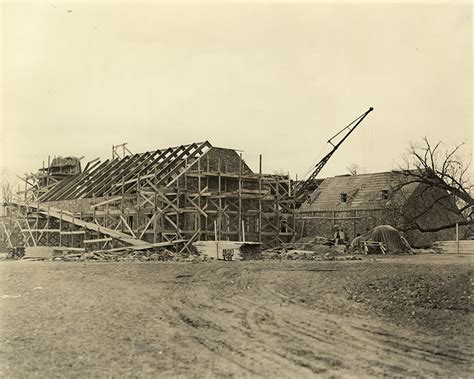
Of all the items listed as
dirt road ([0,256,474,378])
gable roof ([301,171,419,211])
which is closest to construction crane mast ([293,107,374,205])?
gable roof ([301,171,419,211])

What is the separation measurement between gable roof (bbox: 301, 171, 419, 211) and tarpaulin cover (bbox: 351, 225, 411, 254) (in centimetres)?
665

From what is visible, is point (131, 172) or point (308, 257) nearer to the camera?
point (308, 257)

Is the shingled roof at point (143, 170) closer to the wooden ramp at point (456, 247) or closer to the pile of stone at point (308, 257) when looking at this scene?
the pile of stone at point (308, 257)

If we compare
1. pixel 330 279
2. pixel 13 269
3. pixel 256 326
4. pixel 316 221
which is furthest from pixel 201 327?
pixel 316 221

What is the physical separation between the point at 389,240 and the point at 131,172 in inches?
684

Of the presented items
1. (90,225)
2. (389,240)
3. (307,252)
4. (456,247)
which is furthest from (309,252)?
(90,225)

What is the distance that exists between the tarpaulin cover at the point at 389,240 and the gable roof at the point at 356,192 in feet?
21.8

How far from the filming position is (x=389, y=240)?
120ft

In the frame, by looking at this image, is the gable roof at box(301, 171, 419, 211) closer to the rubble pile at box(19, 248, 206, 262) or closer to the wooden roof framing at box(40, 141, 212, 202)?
the wooden roof framing at box(40, 141, 212, 202)

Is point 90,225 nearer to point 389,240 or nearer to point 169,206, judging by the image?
point 169,206

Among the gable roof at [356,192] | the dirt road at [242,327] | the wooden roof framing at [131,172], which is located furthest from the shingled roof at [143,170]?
the dirt road at [242,327]

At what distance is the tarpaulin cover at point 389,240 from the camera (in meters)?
36.4

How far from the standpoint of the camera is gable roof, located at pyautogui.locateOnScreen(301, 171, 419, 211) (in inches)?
1783

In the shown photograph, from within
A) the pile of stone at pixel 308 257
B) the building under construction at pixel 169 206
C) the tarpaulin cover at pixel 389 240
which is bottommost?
the pile of stone at pixel 308 257
